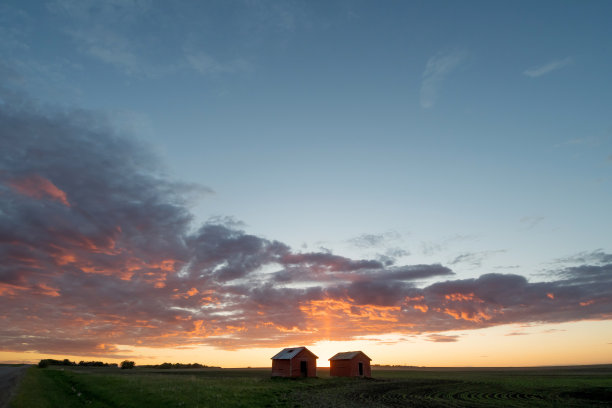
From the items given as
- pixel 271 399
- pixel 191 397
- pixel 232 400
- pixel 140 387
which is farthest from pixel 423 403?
pixel 140 387

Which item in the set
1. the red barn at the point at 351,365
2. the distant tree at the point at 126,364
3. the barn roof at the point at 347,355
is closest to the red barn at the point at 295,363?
the red barn at the point at 351,365

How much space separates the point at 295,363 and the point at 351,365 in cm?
1388

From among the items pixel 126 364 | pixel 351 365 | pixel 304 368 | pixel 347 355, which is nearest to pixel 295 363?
pixel 304 368

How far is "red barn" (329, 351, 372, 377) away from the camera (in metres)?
76.8

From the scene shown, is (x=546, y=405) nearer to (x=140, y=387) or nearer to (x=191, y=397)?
(x=191, y=397)

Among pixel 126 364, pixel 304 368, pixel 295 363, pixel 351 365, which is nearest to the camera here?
pixel 295 363

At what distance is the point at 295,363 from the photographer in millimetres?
69562

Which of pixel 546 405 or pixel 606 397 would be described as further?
pixel 606 397

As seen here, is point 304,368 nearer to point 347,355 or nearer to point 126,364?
point 347,355

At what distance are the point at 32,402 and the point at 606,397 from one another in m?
55.3

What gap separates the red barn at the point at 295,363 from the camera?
69.0 meters

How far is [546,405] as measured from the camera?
35312mm

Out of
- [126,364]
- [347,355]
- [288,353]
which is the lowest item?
[126,364]

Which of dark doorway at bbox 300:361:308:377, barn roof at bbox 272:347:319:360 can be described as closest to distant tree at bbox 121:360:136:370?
barn roof at bbox 272:347:319:360
